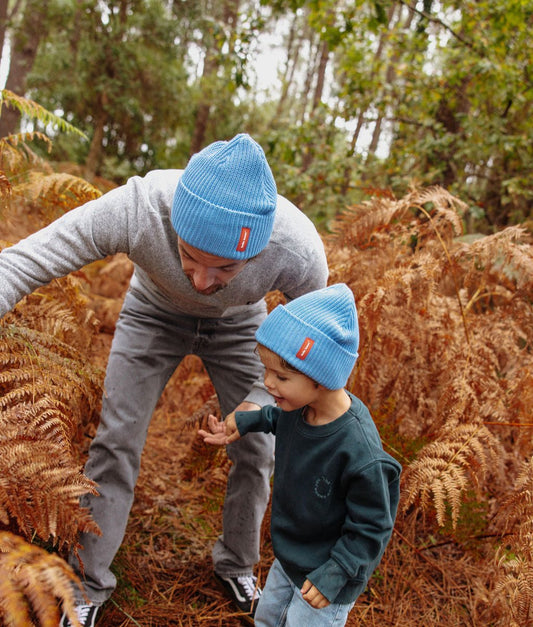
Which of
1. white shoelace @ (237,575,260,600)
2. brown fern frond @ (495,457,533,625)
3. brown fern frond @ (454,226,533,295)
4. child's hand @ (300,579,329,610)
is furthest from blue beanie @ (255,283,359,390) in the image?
brown fern frond @ (454,226,533,295)

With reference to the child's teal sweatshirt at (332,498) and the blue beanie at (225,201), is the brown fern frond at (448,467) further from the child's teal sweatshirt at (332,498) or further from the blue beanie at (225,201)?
the blue beanie at (225,201)

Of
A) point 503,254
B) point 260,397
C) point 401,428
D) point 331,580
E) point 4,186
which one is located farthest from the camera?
point 503,254

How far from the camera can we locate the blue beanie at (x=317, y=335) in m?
1.72

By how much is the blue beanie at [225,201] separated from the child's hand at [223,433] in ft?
2.32

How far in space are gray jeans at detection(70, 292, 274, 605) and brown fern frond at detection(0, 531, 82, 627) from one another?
1131mm

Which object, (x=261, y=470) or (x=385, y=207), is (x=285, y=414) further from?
(x=385, y=207)

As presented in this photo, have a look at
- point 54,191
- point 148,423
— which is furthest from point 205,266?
point 54,191

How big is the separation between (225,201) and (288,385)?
68 centimetres

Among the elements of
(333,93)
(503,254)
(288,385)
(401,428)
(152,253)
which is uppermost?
(333,93)

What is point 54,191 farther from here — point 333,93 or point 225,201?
point 333,93

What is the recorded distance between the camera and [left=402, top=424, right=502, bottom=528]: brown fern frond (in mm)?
2133

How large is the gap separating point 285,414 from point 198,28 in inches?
427

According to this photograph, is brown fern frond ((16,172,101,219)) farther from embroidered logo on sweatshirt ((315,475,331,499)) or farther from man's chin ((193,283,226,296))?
embroidered logo on sweatshirt ((315,475,331,499))

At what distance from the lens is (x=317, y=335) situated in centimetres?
173
